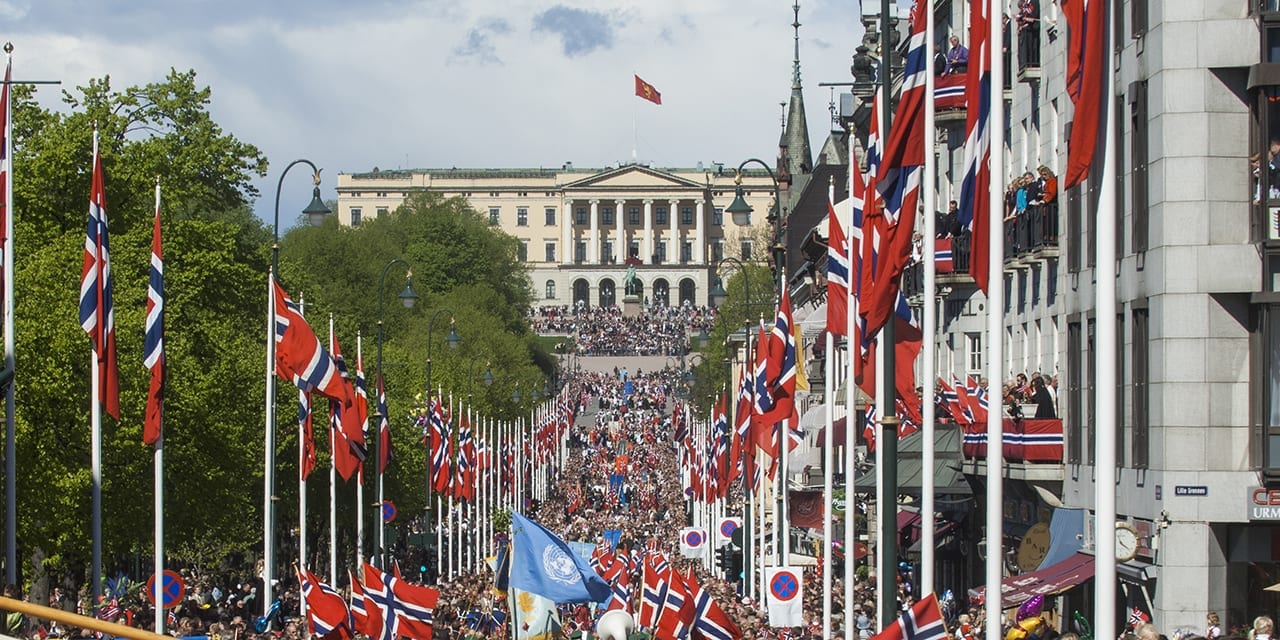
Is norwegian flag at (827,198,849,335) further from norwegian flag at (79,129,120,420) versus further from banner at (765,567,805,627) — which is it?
norwegian flag at (79,129,120,420)

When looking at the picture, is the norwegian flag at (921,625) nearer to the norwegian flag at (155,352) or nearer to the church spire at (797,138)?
the norwegian flag at (155,352)

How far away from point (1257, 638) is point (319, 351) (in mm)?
16366

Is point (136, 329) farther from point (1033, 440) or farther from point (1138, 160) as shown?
point (1138, 160)

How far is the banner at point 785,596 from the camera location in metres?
30.6

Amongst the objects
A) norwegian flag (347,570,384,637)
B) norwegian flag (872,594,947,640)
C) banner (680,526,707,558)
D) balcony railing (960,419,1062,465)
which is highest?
balcony railing (960,419,1062,465)

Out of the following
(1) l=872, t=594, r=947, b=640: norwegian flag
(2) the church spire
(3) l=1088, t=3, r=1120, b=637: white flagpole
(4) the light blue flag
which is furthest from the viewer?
(2) the church spire

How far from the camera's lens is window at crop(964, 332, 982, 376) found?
43.6 m

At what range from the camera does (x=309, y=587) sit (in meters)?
29.6

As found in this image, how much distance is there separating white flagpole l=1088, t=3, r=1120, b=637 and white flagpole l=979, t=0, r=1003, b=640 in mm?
2475

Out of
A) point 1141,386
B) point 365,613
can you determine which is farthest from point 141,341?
point 1141,386

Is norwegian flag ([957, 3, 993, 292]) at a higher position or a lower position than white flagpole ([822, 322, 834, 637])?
higher

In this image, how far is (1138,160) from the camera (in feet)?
89.6

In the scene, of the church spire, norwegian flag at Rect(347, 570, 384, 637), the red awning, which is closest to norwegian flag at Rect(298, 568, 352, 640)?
norwegian flag at Rect(347, 570, 384, 637)

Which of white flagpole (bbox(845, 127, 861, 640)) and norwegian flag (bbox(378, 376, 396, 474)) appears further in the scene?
norwegian flag (bbox(378, 376, 396, 474))
